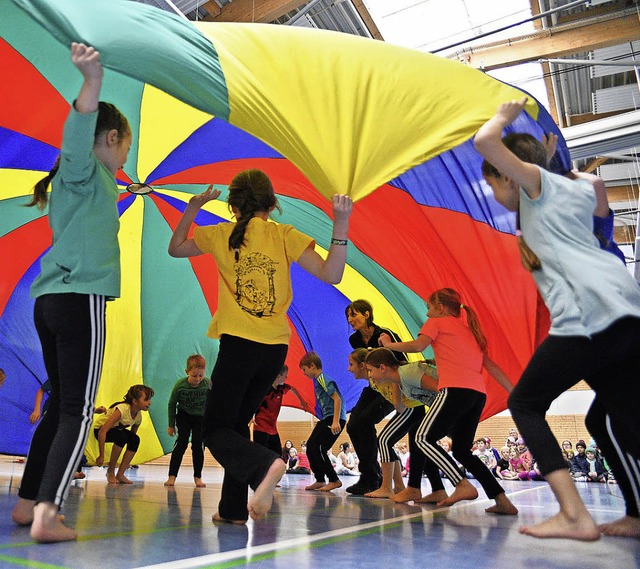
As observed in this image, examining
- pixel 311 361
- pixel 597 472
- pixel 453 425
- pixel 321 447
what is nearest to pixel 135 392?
pixel 311 361

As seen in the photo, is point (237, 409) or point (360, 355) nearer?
point (237, 409)

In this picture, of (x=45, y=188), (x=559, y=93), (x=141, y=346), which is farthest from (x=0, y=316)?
(x=559, y=93)

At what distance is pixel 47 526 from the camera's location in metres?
1.78

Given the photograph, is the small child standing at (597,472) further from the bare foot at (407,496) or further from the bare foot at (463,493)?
the bare foot at (463,493)

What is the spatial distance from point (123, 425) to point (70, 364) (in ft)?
12.2

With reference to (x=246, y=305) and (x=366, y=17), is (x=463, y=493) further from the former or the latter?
(x=366, y=17)

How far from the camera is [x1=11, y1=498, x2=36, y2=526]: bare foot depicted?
2182 millimetres

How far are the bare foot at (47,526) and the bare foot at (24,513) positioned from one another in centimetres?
42

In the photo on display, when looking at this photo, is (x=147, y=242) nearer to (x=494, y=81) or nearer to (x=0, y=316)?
(x=0, y=316)

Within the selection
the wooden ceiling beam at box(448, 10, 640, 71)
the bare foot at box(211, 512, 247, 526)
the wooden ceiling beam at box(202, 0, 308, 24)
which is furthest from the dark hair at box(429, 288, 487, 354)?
the wooden ceiling beam at box(448, 10, 640, 71)

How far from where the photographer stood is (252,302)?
2375mm

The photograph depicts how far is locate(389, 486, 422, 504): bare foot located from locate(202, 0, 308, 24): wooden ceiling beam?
4.28m

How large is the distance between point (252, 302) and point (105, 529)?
93 cm

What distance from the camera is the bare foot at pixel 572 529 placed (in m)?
1.70
